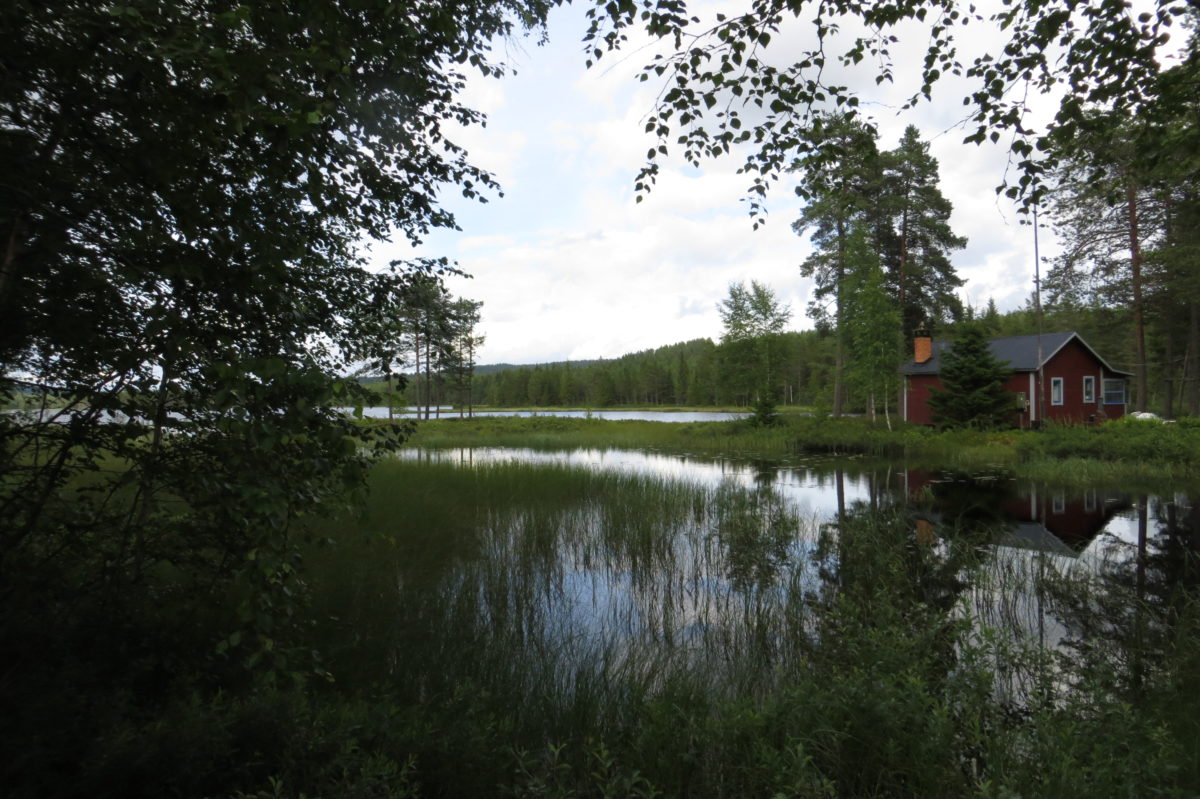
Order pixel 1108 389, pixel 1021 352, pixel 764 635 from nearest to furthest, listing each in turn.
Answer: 1. pixel 764 635
2. pixel 1021 352
3. pixel 1108 389

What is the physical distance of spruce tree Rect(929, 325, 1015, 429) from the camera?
2489 centimetres

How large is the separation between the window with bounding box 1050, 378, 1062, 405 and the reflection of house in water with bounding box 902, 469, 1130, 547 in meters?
15.0

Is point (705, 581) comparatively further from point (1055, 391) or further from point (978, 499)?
point (1055, 391)

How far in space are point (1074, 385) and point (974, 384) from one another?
26.6 feet

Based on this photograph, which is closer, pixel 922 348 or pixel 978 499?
pixel 978 499

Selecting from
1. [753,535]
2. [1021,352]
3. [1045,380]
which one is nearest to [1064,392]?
[1045,380]

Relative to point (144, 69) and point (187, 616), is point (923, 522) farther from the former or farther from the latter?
point (144, 69)

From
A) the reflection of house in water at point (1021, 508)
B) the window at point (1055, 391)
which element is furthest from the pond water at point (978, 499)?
the window at point (1055, 391)

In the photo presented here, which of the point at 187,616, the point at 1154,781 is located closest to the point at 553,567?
the point at 187,616

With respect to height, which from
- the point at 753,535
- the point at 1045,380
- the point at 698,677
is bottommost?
the point at 698,677

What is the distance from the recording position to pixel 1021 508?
42.1 feet

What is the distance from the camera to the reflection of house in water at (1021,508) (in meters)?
10.0

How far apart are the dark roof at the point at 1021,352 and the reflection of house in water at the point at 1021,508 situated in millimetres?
11990

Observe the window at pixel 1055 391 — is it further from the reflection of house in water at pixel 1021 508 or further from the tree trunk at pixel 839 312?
the reflection of house in water at pixel 1021 508
